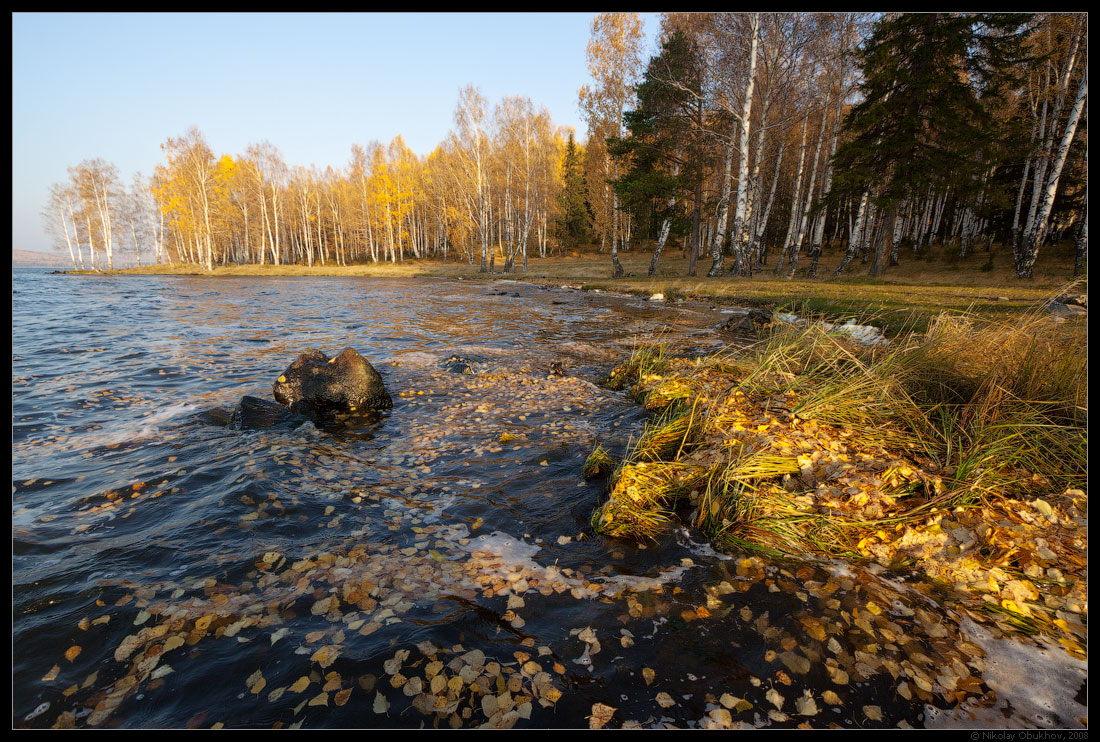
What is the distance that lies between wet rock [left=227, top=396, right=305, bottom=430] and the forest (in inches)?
665

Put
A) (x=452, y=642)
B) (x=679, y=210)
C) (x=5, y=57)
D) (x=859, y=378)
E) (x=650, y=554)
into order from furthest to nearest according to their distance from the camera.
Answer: (x=679, y=210)
(x=859, y=378)
(x=650, y=554)
(x=452, y=642)
(x=5, y=57)

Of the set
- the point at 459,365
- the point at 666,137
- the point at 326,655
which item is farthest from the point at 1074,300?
the point at 666,137

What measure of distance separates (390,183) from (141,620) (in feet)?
191

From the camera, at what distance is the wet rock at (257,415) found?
6.57 m

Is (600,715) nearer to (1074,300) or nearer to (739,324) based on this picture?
(739,324)

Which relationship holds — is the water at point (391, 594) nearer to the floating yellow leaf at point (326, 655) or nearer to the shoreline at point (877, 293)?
the floating yellow leaf at point (326, 655)

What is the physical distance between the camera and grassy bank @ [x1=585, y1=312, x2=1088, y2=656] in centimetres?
328

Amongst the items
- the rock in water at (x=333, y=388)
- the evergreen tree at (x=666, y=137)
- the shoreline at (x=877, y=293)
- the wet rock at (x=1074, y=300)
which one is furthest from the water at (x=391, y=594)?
the evergreen tree at (x=666, y=137)

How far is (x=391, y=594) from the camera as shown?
3.36m

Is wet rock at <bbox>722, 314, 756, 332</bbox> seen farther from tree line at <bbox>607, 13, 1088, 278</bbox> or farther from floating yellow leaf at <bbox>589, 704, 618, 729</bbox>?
floating yellow leaf at <bbox>589, 704, 618, 729</bbox>

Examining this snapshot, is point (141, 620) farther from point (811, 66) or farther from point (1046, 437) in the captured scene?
point (811, 66)

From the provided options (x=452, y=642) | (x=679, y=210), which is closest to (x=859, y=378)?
(x=452, y=642)

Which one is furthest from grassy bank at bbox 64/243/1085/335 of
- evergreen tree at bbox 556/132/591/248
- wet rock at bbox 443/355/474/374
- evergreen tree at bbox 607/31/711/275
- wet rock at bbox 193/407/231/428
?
evergreen tree at bbox 556/132/591/248
